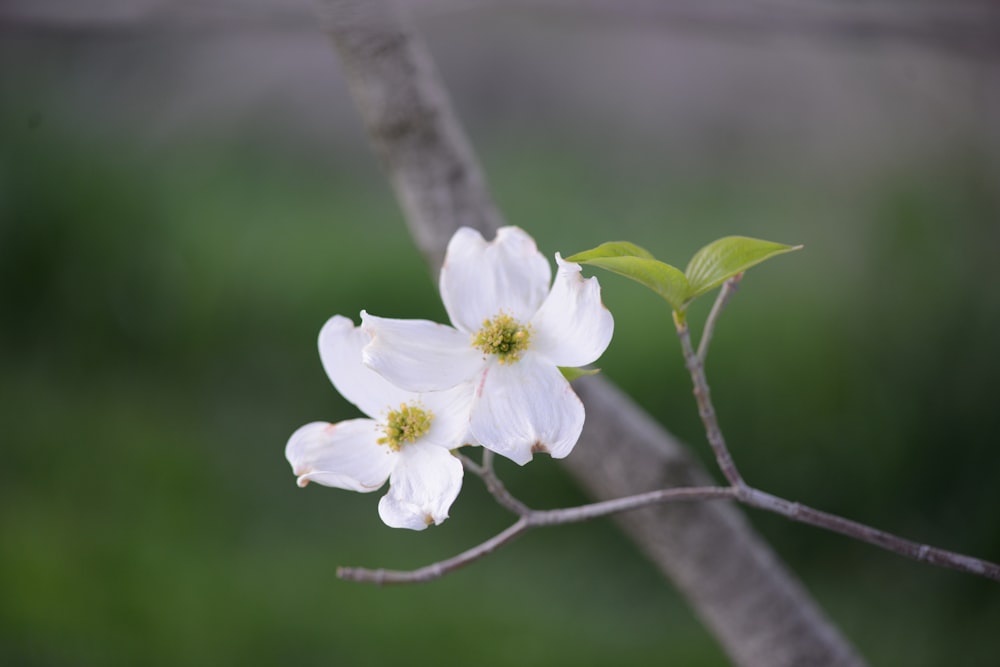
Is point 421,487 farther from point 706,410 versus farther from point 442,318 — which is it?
point 442,318

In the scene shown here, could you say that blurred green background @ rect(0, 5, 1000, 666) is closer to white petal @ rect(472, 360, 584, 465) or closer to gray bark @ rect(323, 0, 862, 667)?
gray bark @ rect(323, 0, 862, 667)

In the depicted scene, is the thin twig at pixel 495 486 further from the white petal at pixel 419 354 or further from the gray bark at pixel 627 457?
the gray bark at pixel 627 457

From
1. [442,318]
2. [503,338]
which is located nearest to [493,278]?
[503,338]

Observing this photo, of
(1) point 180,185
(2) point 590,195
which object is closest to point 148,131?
(1) point 180,185

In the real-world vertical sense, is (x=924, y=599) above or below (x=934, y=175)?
below

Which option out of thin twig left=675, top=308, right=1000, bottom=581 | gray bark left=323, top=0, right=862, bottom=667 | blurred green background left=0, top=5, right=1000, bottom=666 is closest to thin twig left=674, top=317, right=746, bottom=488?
thin twig left=675, top=308, right=1000, bottom=581

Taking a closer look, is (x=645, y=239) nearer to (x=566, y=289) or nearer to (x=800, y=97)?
(x=800, y=97)

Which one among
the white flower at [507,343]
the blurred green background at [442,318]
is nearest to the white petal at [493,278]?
the white flower at [507,343]
